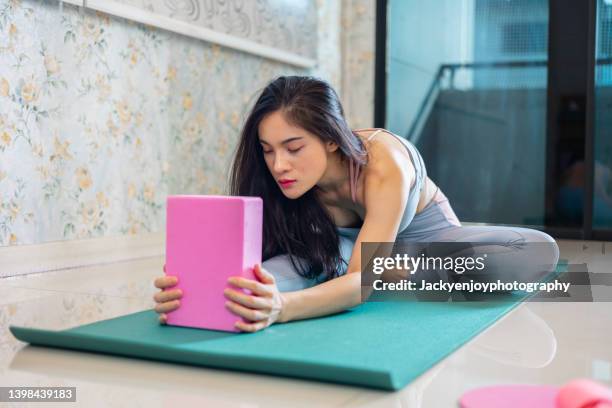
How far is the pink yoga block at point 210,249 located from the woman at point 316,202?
0.11ft

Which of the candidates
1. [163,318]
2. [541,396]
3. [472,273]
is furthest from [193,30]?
[541,396]

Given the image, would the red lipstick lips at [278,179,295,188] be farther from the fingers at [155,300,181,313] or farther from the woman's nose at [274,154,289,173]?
the fingers at [155,300,181,313]

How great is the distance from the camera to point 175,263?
1511 mm

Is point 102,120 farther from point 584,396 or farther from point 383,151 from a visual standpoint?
point 584,396

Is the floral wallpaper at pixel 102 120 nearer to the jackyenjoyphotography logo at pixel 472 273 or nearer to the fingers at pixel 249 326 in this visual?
the jackyenjoyphotography logo at pixel 472 273

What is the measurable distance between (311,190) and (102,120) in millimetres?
1277

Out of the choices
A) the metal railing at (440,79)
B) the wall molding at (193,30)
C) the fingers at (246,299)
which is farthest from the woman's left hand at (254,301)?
the metal railing at (440,79)

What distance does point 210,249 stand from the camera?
148 cm

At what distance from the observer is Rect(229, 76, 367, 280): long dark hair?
1.75 metres

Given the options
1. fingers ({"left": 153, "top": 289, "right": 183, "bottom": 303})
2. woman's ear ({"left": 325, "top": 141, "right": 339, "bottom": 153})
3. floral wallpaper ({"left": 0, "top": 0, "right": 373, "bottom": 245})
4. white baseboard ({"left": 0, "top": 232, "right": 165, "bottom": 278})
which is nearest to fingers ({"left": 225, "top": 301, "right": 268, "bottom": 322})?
fingers ({"left": 153, "top": 289, "right": 183, "bottom": 303})

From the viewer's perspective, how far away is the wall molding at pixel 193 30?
9.42 ft

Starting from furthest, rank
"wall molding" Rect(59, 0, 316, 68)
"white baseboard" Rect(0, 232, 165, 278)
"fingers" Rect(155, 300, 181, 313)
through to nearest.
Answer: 1. "wall molding" Rect(59, 0, 316, 68)
2. "white baseboard" Rect(0, 232, 165, 278)
3. "fingers" Rect(155, 300, 181, 313)

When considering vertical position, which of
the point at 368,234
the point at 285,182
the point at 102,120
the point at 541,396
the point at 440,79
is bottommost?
the point at 541,396

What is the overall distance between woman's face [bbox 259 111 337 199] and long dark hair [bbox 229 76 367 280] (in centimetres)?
2
